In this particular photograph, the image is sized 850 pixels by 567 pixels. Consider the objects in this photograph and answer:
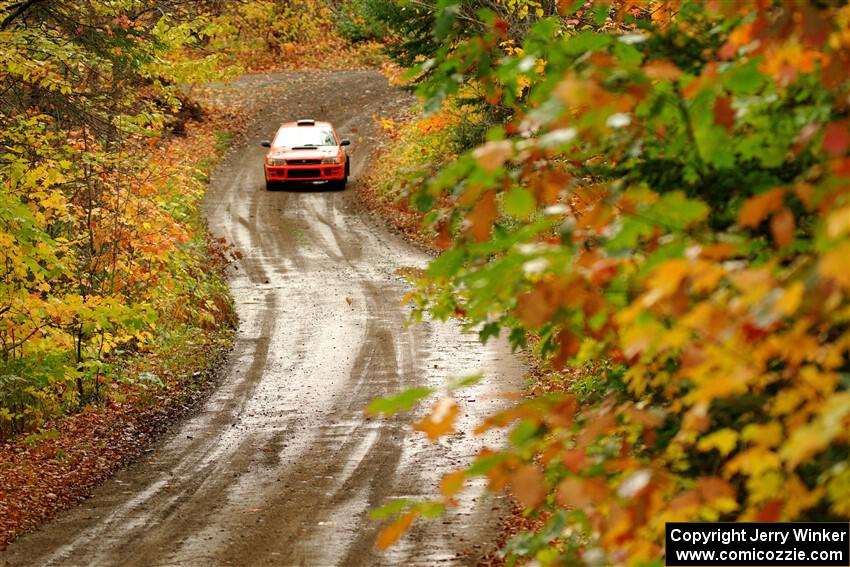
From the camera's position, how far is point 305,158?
99.7 ft

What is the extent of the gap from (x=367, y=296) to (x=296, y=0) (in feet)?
103

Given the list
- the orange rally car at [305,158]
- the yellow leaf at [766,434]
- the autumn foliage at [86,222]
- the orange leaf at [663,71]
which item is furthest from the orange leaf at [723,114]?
the orange rally car at [305,158]

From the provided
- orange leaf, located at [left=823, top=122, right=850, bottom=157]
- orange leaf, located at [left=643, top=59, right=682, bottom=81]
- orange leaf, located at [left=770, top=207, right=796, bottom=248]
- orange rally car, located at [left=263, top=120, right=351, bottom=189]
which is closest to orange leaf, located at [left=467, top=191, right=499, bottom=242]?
orange leaf, located at [left=643, top=59, right=682, bottom=81]

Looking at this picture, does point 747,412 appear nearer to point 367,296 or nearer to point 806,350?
point 806,350

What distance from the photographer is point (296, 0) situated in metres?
47.8

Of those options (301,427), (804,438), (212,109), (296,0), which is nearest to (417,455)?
(301,427)

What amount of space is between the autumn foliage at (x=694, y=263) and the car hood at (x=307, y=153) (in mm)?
26272

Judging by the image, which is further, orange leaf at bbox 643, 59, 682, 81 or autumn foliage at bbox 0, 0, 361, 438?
autumn foliage at bbox 0, 0, 361, 438

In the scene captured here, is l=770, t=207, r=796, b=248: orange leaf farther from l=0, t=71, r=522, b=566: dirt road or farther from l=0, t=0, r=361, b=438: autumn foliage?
l=0, t=0, r=361, b=438: autumn foliage

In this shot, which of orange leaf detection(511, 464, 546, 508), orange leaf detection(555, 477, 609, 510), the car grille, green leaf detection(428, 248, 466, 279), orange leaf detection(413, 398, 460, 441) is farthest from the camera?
the car grille

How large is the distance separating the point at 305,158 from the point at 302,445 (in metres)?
19.4

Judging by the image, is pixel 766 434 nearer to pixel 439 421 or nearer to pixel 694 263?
pixel 694 263

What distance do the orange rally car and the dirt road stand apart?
5.24m

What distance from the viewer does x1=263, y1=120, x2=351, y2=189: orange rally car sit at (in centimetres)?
3033
